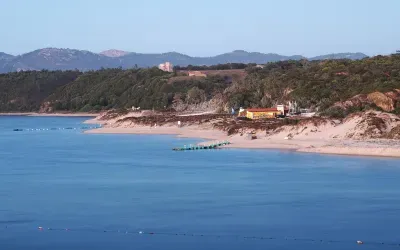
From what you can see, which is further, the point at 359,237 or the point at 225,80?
the point at 225,80

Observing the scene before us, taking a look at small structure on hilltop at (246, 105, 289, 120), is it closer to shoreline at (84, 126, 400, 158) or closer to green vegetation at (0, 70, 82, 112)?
shoreline at (84, 126, 400, 158)

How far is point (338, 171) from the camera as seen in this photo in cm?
3141

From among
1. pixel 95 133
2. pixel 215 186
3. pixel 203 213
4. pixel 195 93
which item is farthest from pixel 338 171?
pixel 195 93

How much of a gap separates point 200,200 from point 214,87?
254ft

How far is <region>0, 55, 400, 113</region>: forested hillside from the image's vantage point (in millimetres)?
57531

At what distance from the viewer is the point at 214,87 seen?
334 ft

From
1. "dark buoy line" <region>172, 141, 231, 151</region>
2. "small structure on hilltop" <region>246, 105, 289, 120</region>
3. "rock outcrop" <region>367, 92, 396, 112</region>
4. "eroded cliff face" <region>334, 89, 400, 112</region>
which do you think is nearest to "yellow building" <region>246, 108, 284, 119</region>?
"small structure on hilltop" <region>246, 105, 289, 120</region>

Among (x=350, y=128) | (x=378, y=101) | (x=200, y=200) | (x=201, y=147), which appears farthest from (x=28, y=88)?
(x=200, y=200)

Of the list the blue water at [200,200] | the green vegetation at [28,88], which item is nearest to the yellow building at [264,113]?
the blue water at [200,200]

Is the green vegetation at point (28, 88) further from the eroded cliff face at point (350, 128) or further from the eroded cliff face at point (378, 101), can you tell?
the eroded cliff face at point (350, 128)

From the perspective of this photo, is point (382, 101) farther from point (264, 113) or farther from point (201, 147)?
point (201, 147)

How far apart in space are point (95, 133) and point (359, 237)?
44.1 metres

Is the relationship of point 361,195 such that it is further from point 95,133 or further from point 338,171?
point 95,133

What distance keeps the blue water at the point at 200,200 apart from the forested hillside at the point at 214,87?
15.4 meters
